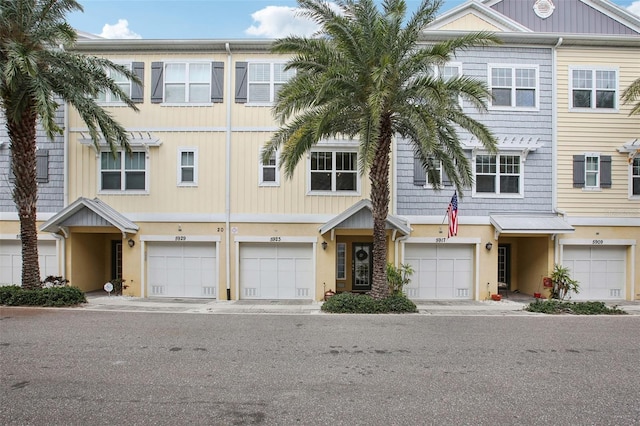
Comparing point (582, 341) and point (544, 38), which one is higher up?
point (544, 38)

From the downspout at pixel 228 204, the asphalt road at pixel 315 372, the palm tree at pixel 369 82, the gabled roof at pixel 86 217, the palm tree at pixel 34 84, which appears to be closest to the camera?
the asphalt road at pixel 315 372

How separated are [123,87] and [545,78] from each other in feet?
53.1

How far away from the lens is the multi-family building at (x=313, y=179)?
1405 cm

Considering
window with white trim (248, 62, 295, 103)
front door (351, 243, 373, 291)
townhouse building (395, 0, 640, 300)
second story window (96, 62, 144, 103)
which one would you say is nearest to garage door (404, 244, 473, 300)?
townhouse building (395, 0, 640, 300)

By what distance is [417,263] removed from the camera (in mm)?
14352

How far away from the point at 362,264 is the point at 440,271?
124 inches

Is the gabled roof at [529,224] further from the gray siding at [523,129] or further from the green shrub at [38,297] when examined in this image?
the green shrub at [38,297]

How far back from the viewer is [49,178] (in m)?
14.3

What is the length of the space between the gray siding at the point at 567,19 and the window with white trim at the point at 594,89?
2870 millimetres

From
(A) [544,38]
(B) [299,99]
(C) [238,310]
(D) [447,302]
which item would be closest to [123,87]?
(B) [299,99]

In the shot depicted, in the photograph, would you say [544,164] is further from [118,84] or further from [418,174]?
[118,84]

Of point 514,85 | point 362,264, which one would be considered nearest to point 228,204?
point 362,264

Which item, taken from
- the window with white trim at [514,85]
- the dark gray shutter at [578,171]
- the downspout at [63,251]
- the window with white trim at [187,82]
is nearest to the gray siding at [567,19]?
the window with white trim at [514,85]

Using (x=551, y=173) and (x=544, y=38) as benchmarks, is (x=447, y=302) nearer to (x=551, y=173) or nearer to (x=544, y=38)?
(x=551, y=173)
